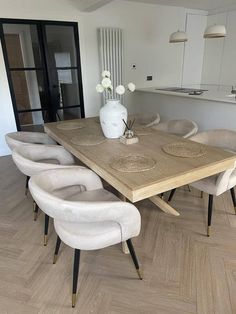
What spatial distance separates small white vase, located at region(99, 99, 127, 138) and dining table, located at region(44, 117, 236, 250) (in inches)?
3.7

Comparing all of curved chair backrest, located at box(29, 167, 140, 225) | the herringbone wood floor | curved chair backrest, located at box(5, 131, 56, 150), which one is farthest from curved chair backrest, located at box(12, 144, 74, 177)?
curved chair backrest, located at box(29, 167, 140, 225)

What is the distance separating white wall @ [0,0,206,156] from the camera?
3.80 m

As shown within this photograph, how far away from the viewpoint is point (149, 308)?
1.43m

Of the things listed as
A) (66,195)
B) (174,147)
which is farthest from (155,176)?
(66,195)

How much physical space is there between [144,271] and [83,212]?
2.72 ft

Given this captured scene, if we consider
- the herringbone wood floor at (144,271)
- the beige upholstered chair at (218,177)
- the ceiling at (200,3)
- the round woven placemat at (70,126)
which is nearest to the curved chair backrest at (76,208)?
the herringbone wood floor at (144,271)

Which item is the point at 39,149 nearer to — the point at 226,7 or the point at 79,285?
the point at 79,285

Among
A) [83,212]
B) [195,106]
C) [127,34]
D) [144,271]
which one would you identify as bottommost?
[144,271]

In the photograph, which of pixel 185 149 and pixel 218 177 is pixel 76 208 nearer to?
pixel 185 149

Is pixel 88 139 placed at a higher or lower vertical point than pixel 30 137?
higher

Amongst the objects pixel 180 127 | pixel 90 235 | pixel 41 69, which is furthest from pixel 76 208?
pixel 41 69

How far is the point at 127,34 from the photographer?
463cm

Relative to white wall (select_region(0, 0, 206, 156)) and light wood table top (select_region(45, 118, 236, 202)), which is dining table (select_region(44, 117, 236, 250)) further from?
white wall (select_region(0, 0, 206, 156))

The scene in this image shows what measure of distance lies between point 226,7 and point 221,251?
17.7ft
